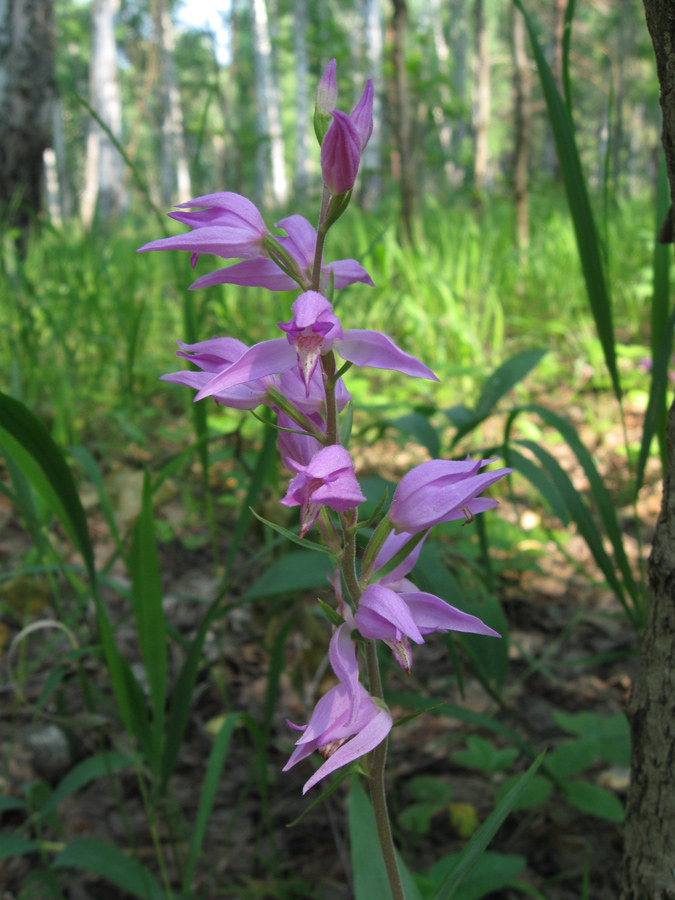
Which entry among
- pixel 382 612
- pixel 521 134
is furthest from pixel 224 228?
pixel 521 134

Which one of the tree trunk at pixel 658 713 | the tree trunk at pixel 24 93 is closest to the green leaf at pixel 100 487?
the tree trunk at pixel 658 713

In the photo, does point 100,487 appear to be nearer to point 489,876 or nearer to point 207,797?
point 207,797

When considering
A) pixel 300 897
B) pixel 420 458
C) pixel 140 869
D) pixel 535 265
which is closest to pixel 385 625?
pixel 140 869

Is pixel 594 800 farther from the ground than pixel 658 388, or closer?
closer

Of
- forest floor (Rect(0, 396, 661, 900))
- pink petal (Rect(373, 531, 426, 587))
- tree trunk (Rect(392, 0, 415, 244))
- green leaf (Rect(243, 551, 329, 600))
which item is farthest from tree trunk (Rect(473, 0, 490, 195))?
pink petal (Rect(373, 531, 426, 587))

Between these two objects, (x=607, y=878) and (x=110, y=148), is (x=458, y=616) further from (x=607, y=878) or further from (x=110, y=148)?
(x=110, y=148)

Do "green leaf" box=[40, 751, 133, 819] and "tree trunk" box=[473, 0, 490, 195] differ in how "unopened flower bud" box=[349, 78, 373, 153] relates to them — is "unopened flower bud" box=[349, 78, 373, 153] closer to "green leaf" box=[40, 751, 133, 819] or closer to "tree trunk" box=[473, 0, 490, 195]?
"green leaf" box=[40, 751, 133, 819]
